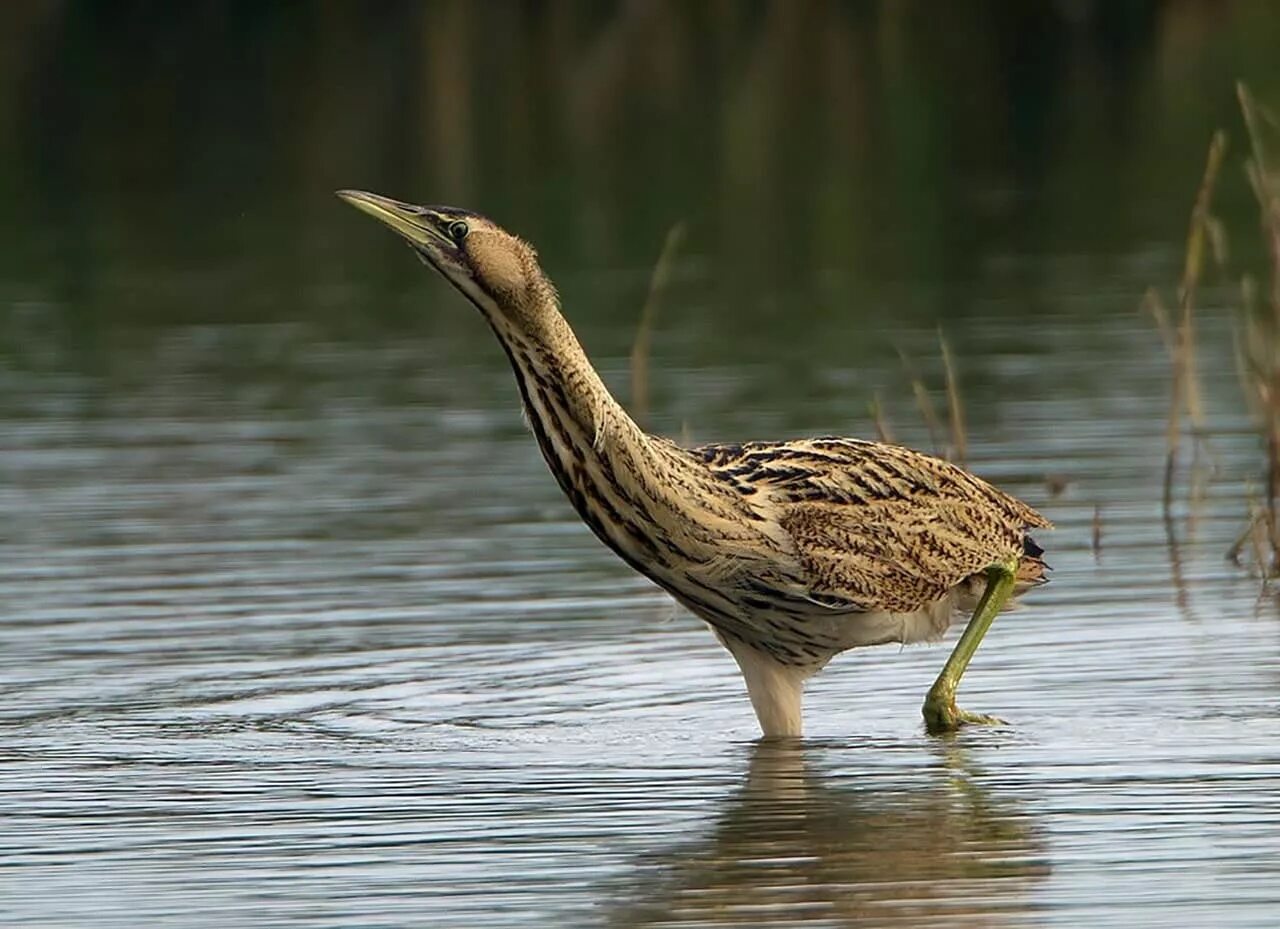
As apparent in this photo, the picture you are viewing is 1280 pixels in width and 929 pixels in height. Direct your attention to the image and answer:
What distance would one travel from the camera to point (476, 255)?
886 centimetres

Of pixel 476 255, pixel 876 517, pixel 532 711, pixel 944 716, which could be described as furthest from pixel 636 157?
pixel 476 255

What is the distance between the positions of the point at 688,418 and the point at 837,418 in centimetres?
72

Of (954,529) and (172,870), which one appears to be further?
(954,529)

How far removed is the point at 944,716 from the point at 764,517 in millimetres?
864

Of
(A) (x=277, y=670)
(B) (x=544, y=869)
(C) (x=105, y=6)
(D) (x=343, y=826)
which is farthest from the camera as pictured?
(C) (x=105, y=6)

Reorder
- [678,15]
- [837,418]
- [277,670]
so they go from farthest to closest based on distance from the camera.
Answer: [678,15], [837,418], [277,670]

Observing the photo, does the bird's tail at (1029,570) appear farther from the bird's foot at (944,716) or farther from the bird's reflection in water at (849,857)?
the bird's reflection in water at (849,857)

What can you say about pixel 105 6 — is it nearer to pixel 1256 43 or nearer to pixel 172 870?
pixel 1256 43

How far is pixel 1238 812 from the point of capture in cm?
838

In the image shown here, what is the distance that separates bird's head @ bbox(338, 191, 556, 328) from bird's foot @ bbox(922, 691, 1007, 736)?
1.80 m

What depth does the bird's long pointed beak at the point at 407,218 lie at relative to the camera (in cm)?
884

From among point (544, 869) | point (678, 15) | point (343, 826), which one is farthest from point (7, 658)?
point (678, 15)

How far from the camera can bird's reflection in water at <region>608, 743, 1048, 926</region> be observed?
7.46 m

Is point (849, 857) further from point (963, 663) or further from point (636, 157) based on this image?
point (636, 157)
